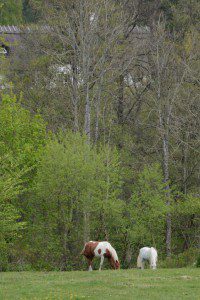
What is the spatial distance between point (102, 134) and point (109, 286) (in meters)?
29.5

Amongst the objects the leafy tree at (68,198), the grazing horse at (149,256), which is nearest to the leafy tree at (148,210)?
the leafy tree at (68,198)

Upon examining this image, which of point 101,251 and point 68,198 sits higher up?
point 68,198

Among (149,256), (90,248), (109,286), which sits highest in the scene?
(90,248)

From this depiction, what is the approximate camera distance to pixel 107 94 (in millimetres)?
51094

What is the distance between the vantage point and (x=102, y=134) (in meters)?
50.4

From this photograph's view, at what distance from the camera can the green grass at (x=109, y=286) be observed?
19489mm

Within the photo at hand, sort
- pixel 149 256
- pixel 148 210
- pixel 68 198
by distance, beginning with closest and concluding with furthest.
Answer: pixel 149 256 < pixel 68 198 < pixel 148 210

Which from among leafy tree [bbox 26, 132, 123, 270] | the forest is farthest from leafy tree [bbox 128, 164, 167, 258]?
leafy tree [bbox 26, 132, 123, 270]

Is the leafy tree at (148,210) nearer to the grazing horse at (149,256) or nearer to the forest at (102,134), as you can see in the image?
the forest at (102,134)

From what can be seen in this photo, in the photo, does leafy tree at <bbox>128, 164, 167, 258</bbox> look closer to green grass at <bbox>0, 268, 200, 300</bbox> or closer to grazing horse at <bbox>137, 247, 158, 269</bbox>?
grazing horse at <bbox>137, 247, 158, 269</bbox>

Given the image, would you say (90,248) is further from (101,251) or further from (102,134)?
(102,134)

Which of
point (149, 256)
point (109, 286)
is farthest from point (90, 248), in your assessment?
point (109, 286)

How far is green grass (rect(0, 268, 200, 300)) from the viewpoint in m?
19.5

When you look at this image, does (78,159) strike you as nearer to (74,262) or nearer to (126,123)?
(74,262)
